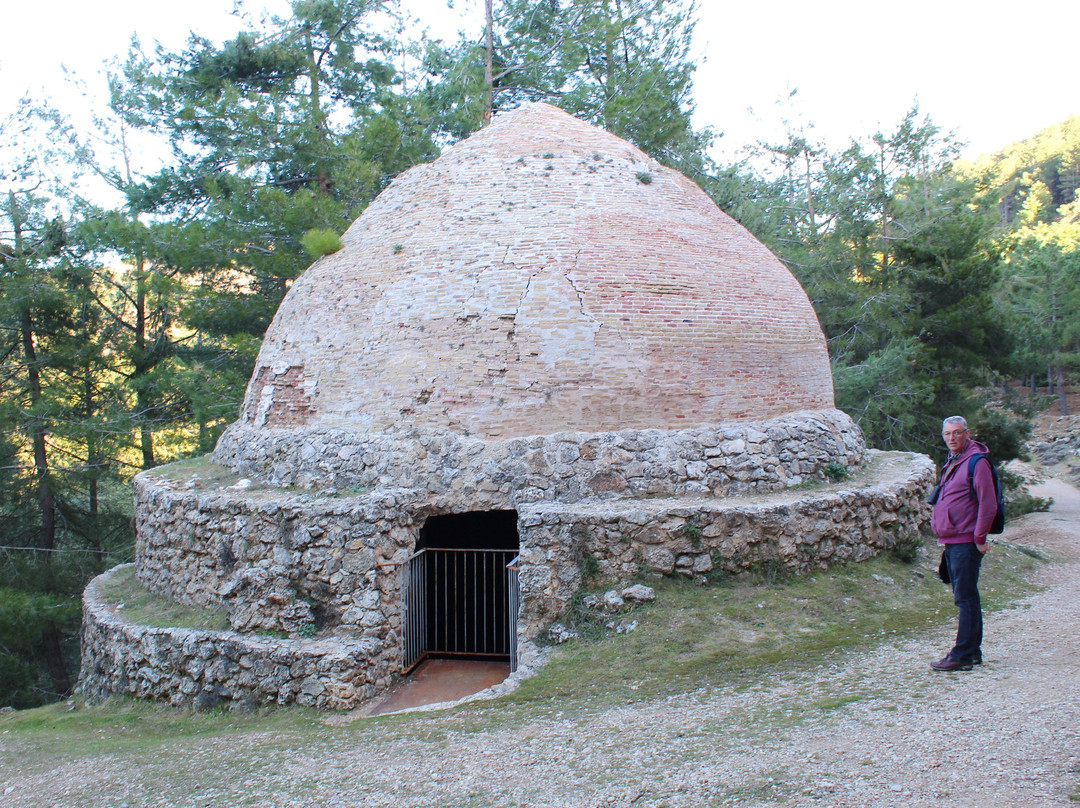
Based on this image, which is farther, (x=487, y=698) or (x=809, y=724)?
(x=487, y=698)

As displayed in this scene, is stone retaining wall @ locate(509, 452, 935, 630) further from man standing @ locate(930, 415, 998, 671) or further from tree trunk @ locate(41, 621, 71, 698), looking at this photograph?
tree trunk @ locate(41, 621, 71, 698)

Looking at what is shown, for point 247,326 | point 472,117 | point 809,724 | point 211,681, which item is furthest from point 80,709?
point 472,117

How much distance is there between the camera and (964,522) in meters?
5.03

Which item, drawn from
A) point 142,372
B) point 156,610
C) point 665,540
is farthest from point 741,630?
point 142,372

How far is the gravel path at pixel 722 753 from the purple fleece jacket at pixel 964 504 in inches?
37.9

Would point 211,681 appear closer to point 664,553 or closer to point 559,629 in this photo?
point 559,629

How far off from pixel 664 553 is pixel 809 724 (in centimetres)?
268

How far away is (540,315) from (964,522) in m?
4.51

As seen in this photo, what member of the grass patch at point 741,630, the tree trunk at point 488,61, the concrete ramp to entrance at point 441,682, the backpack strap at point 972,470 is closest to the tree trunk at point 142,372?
the tree trunk at point 488,61

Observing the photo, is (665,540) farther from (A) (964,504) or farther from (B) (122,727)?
(B) (122,727)

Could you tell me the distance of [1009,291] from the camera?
82.1 feet

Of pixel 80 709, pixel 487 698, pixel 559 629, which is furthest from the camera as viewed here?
pixel 80 709

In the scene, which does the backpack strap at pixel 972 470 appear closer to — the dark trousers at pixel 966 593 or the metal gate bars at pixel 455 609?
the dark trousers at pixel 966 593

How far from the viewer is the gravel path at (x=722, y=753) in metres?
3.73
